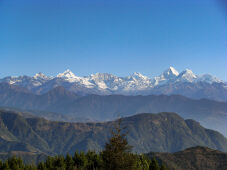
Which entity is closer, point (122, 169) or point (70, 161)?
point (122, 169)

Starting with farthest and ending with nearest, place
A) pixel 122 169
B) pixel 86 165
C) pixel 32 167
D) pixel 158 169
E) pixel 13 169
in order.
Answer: pixel 86 165
pixel 158 169
pixel 13 169
pixel 32 167
pixel 122 169

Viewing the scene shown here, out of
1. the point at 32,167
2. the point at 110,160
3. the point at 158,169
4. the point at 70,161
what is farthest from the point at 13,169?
the point at 110,160

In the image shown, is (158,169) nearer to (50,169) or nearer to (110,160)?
(50,169)

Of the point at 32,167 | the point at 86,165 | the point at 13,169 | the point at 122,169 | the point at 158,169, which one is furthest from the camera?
the point at 86,165

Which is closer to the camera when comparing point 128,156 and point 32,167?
point 128,156

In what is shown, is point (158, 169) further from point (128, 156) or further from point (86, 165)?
point (128, 156)

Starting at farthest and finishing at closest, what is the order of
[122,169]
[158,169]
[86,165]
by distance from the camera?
[86,165]
[158,169]
[122,169]

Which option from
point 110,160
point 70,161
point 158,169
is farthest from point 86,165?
point 110,160

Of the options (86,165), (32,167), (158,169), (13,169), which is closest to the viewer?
(32,167)

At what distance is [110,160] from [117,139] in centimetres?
416

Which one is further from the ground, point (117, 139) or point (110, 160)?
point (117, 139)

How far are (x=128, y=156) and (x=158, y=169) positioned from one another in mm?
57976

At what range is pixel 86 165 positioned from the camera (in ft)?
413

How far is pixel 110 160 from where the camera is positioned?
58.7 metres
